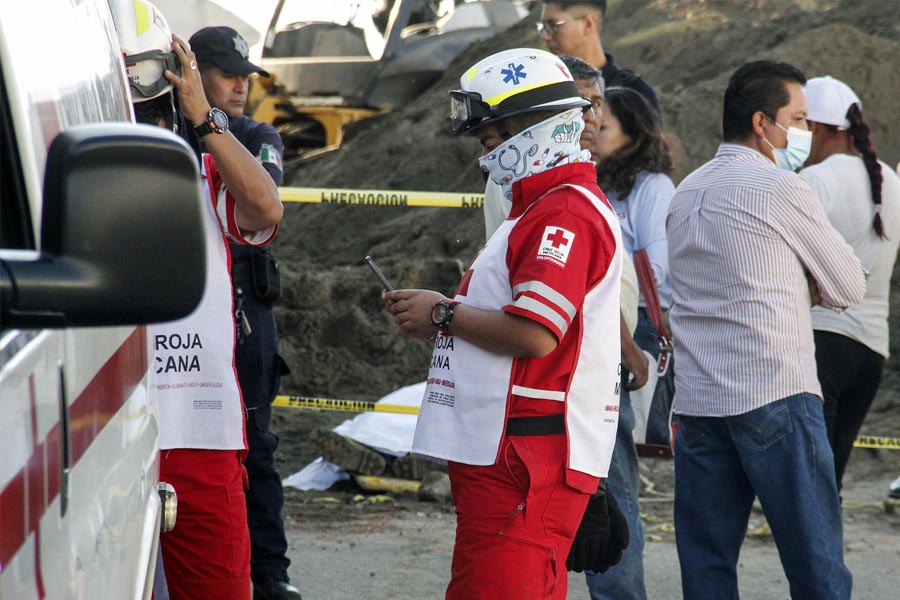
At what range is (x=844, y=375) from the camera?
521 centimetres

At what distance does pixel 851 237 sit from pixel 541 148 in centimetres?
256

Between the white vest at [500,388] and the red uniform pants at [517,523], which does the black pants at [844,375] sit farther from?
the red uniform pants at [517,523]

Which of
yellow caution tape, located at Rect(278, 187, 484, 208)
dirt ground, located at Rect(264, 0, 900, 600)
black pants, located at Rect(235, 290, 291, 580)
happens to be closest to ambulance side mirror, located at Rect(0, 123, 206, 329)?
black pants, located at Rect(235, 290, 291, 580)

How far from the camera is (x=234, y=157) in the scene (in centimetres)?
349

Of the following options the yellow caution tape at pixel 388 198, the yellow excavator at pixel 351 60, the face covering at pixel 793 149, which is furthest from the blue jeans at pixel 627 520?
the yellow excavator at pixel 351 60

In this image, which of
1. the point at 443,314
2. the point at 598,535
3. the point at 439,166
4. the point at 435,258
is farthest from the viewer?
the point at 439,166

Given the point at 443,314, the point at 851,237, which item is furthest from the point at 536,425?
the point at 851,237

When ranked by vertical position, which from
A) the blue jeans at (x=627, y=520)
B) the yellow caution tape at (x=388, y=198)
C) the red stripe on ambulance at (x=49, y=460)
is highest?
the red stripe on ambulance at (x=49, y=460)

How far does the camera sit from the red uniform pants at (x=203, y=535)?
11.2 ft

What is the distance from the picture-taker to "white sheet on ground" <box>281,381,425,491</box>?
23.9 ft

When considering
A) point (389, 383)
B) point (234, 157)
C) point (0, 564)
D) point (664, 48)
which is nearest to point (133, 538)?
point (0, 564)

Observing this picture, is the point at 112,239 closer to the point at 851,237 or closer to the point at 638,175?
the point at 638,175

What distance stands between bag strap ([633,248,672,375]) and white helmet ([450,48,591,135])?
60.0 inches

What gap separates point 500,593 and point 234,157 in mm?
1417
